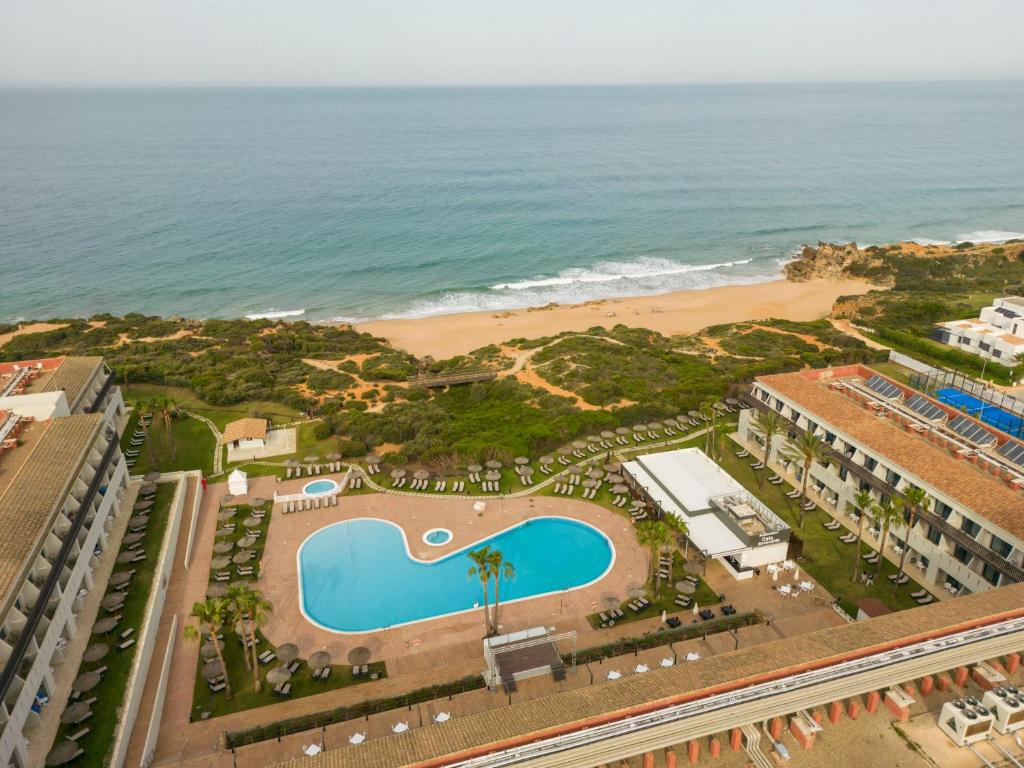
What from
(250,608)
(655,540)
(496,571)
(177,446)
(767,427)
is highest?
(767,427)

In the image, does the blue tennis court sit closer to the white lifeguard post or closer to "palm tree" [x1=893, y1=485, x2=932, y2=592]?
"palm tree" [x1=893, y1=485, x2=932, y2=592]

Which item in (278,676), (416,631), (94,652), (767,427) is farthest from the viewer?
(767,427)

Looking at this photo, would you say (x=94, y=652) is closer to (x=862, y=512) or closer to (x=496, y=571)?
(x=496, y=571)

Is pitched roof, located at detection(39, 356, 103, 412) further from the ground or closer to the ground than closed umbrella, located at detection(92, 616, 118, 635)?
further from the ground

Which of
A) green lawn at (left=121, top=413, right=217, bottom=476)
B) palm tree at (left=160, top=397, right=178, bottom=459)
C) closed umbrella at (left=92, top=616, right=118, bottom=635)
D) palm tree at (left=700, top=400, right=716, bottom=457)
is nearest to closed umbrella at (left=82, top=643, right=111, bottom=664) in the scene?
closed umbrella at (left=92, top=616, right=118, bottom=635)

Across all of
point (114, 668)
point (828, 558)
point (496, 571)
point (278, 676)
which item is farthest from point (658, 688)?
point (114, 668)

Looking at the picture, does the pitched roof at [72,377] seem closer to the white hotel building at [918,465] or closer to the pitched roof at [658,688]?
the pitched roof at [658,688]

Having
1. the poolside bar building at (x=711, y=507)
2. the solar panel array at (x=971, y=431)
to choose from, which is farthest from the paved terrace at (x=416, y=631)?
the solar panel array at (x=971, y=431)

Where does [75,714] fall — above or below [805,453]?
below
